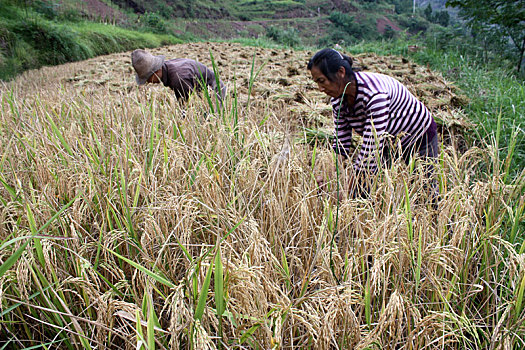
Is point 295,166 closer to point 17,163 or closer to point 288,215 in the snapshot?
point 288,215

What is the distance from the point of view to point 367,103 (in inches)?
75.3

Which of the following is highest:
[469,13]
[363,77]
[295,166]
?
[469,13]

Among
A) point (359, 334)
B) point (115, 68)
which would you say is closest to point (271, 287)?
point (359, 334)

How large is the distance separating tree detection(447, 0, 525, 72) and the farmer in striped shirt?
14.8ft

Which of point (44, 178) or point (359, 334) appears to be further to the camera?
point (44, 178)

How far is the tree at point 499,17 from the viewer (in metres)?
5.11

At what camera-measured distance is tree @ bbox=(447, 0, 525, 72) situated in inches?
201

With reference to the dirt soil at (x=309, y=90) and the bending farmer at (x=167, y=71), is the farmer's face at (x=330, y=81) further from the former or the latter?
the bending farmer at (x=167, y=71)

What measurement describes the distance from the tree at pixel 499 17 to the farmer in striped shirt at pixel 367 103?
4.52 m

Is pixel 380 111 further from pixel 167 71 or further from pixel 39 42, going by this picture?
pixel 39 42

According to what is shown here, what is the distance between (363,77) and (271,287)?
1.41m

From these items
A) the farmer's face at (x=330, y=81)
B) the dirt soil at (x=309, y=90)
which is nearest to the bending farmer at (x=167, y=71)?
the dirt soil at (x=309, y=90)

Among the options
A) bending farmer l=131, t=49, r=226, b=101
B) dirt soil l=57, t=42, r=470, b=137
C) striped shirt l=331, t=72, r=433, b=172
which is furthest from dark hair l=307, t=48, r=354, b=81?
bending farmer l=131, t=49, r=226, b=101

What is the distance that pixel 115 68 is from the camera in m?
6.40
